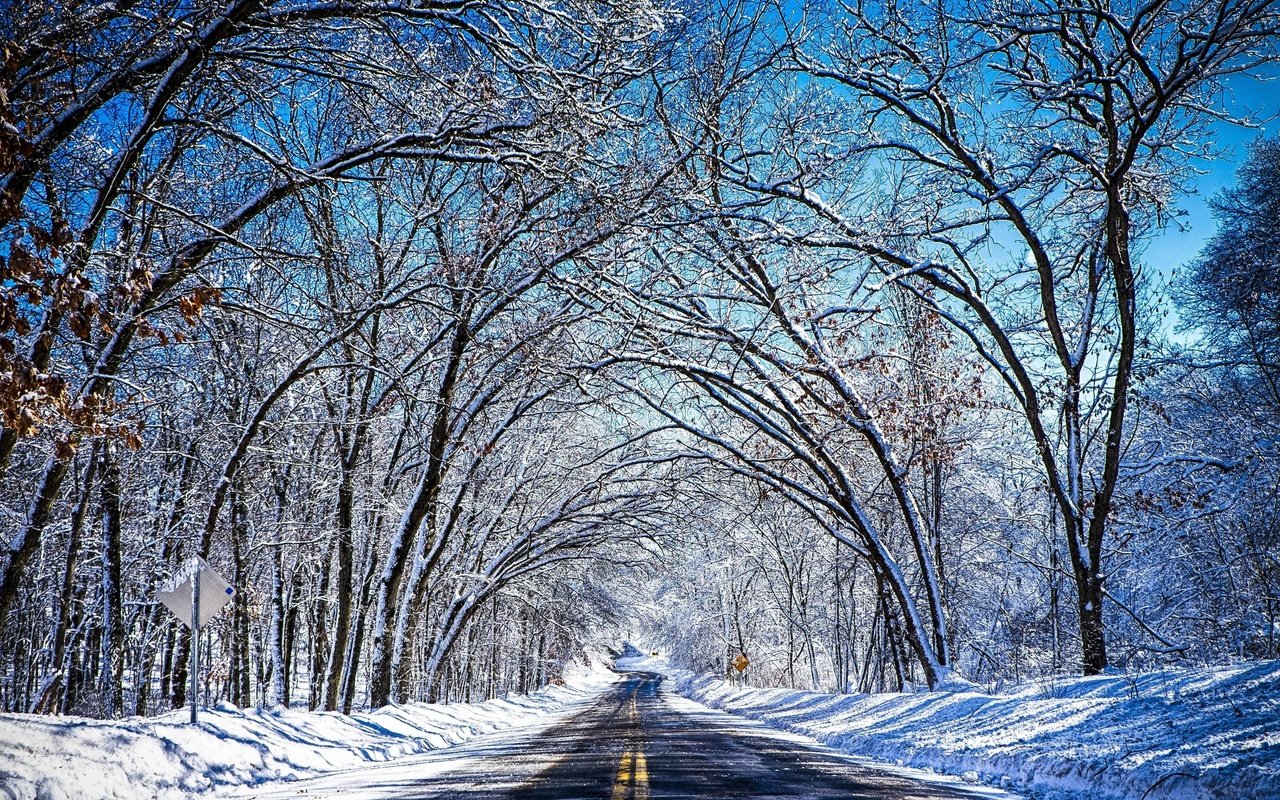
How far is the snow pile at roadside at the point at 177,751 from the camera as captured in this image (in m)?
6.20

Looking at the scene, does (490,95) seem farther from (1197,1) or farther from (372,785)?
(1197,1)

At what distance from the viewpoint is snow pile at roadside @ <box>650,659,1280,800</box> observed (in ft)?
20.2

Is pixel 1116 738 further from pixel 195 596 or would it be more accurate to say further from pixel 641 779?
pixel 195 596

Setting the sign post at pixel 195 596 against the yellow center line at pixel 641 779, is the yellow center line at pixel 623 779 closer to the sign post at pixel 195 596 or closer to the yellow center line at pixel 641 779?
the yellow center line at pixel 641 779

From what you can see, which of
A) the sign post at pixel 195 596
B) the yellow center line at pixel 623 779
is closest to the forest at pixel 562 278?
the sign post at pixel 195 596

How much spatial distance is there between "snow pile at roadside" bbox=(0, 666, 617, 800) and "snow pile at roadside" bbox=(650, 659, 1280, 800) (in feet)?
26.0

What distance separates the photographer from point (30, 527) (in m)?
9.73

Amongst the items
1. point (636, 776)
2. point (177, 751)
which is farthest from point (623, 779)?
point (177, 751)

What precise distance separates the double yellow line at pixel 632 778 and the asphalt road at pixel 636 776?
10 millimetres

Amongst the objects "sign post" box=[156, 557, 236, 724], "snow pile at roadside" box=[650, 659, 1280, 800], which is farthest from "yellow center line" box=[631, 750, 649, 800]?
"sign post" box=[156, 557, 236, 724]

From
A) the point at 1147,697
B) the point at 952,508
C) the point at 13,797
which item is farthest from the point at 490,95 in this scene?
the point at 952,508

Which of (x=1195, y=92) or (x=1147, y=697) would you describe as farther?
(x=1195, y=92)

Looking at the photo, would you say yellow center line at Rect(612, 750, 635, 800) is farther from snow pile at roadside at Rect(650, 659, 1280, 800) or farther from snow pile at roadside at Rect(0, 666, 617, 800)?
snow pile at roadside at Rect(0, 666, 617, 800)

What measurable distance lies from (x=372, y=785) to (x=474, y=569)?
22.7 meters
